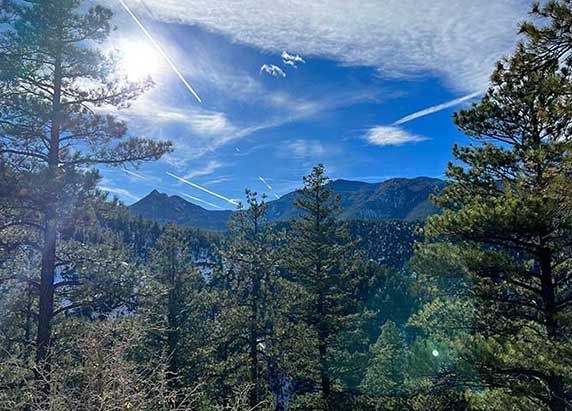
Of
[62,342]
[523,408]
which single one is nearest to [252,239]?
[62,342]

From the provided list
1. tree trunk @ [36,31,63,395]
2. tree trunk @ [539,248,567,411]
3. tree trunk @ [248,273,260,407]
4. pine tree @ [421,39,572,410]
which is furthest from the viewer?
tree trunk @ [248,273,260,407]

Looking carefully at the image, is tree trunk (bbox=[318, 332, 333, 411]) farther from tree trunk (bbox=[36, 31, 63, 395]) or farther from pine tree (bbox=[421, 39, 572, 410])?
tree trunk (bbox=[36, 31, 63, 395])

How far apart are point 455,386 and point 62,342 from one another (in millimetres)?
8715

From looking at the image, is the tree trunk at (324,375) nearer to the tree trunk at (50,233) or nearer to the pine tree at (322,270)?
the pine tree at (322,270)

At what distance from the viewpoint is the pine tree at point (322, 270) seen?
52.9ft

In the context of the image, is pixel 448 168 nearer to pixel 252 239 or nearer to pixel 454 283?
pixel 454 283

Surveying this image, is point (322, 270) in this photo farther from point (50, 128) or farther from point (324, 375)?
point (50, 128)

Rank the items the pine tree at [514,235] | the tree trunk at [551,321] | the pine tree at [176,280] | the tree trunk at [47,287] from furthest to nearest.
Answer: the pine tree at [176,280]
the tree trunk at [47,287]
the tree trunk at [551,321]
the pine tree at [514,235]

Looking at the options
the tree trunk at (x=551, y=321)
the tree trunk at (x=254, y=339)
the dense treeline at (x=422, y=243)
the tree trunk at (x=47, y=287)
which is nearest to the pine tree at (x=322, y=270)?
the tree trunk at (x=254, y=339)

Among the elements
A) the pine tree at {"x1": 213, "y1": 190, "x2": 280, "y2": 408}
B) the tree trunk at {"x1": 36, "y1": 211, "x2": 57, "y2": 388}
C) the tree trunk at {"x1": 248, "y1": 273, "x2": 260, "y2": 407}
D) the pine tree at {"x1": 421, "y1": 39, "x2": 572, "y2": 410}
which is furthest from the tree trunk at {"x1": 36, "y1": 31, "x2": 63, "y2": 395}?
the tree trunk at {"x1": 248, "y1": 273, "x2": 260, "y2": 407}

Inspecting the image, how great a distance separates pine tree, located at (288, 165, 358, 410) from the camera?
1611cm

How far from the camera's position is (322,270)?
16859 mm

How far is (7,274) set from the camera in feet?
28.7

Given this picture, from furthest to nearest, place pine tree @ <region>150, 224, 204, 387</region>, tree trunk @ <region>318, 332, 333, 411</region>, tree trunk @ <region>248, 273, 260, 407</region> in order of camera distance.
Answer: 1. pine tree @ <region>150, 224, 204, 387</region>
2. tree trunk @ <region>248, 273, 260, 407</region>
3. tree trunk @ <region>318, 332, 333, 411</region>
